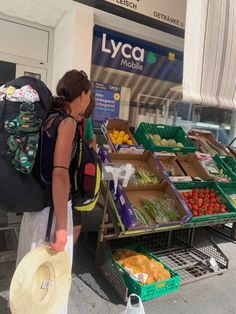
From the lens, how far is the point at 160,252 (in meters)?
3.43

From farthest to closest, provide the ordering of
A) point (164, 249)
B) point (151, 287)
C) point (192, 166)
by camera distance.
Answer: point (192, 166) → point (164, 249) → point (151, 287)

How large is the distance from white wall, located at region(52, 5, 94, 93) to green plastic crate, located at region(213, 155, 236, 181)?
87.0 inches

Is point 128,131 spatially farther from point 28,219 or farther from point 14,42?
point 28,219

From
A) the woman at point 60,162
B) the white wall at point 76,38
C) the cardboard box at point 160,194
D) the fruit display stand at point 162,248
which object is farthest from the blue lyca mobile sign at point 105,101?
the woman at point 60,162

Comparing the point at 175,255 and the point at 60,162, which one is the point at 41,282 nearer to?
the point at 60,162

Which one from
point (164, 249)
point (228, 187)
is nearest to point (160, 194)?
point (164, 249)

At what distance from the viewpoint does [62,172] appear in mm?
1507

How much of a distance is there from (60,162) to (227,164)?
11.3 ft

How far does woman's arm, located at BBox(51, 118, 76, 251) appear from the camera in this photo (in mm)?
1503

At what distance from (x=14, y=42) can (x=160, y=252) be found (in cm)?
330

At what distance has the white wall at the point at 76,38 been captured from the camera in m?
3.57

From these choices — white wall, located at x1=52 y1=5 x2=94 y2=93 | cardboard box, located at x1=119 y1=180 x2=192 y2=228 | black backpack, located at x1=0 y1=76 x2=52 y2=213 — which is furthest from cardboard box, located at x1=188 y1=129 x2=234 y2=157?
black backpack, located at x1=0 y1=76 x2=52 y2=213

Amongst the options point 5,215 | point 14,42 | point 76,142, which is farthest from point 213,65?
point 5,215

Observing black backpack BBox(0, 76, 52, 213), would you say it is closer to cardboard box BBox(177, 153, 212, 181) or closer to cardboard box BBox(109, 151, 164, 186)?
cardboard box BBox(109, 151, 164, 186)
